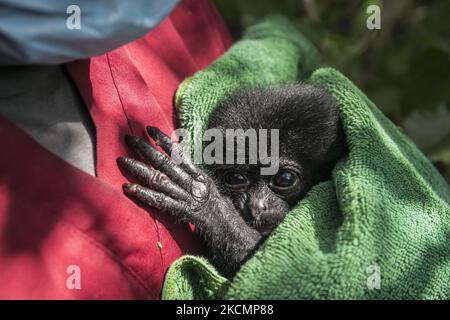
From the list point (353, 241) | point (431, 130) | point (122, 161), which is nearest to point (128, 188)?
point (122, 161)

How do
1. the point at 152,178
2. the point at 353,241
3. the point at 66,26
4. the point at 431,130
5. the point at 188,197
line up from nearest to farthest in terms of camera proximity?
the point at 66,26, the point at 353,241, the point at 152,178, the point at 188,197, the point at 431,130

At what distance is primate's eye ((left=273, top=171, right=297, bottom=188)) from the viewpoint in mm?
1971

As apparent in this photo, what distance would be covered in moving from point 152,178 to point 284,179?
2.10ft

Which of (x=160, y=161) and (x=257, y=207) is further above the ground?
(x=160, y=161)

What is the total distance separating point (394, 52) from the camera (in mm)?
3629

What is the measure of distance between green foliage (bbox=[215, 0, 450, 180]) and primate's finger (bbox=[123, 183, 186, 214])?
64.4 inches

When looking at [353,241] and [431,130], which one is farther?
[431,130]

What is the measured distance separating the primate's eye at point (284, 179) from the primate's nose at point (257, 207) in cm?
9

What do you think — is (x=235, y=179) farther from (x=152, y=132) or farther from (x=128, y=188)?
(x=128, y=188)

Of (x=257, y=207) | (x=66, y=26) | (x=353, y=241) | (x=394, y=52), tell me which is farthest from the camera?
(x=394, y=52)

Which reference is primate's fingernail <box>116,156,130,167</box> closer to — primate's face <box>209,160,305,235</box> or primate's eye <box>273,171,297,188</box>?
primate's face <box>209,160,305,235</box>

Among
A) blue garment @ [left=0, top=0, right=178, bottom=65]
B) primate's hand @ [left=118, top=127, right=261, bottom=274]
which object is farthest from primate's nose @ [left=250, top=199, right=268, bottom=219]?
blue garment @ [left=0, top=0, right=178, bottom=65]

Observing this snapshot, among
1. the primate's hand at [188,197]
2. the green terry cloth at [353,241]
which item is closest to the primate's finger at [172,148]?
the primate's hand at [188,197]
